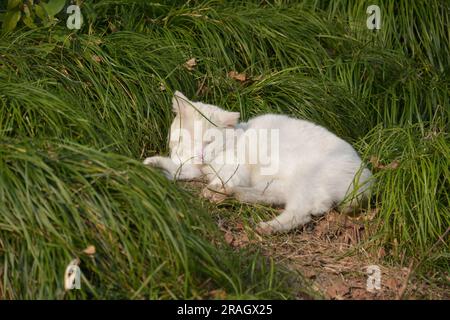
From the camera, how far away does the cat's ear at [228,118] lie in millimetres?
4457

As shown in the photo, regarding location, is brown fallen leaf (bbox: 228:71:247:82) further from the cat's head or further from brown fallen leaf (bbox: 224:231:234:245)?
brown fallen leaf (bbox: 224:231:234:245)

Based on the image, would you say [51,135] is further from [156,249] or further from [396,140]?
[396,140]

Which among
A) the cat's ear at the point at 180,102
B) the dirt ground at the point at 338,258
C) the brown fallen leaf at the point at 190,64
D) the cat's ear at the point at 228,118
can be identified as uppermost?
the brown fallen leaf at the point at 190,64

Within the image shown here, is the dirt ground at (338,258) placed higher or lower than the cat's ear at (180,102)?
lower

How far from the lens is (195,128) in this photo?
14.6ft

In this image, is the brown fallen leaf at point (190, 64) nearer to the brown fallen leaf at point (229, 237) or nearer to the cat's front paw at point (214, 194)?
the cat's front paw at point (214, 194)

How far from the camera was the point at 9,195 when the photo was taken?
11.2 ft

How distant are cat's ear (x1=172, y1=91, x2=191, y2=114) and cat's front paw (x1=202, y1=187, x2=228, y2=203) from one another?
50cm

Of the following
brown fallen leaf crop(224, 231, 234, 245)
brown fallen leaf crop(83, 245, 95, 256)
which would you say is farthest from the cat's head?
brown fallen leaf crop(83, 245, 95, 256)

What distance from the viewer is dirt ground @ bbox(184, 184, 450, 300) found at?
3904mm

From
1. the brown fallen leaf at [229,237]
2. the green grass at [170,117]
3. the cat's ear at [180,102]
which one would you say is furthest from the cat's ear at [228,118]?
the brown fallen leaf at [229,237]

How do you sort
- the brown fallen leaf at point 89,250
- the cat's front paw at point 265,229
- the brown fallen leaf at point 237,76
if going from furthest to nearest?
the brown fallen leaf at point 237,76 → the cat's front paw at point 265,229 → the brown fallen leaf at point 89,250

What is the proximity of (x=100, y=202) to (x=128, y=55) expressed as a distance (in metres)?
1.73
